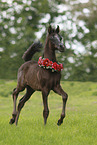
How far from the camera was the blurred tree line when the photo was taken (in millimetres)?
30859

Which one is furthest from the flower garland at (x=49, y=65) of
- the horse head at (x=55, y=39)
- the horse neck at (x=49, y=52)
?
the horse head at (x=55, y=39)

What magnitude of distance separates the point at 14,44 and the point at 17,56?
6.43ft

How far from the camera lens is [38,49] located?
27.0 feet

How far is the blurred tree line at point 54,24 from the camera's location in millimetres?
30859

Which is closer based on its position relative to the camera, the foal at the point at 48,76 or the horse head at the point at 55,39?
the horse head at the point at 55,39

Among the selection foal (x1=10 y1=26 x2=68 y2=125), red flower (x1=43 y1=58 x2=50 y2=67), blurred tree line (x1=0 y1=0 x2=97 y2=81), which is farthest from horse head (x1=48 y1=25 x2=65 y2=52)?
blurred tree line (x1=0 y1=0 x2=97 y2=81)

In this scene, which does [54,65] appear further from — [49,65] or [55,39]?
[55,39]

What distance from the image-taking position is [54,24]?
31922 mm

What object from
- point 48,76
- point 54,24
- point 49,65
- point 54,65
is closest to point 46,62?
point 49,65

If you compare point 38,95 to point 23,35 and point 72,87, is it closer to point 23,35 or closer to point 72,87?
point 72,87

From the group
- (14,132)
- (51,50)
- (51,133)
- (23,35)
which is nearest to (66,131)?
(51,133)

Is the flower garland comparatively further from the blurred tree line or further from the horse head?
the blurred tree line

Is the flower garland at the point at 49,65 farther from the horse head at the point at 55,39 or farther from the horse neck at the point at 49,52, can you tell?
the horse head at the point at 55,39

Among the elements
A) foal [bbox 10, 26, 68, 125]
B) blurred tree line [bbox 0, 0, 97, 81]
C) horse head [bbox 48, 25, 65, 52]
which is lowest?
blurred tree line [bbox 0, 0, 97, 81]
